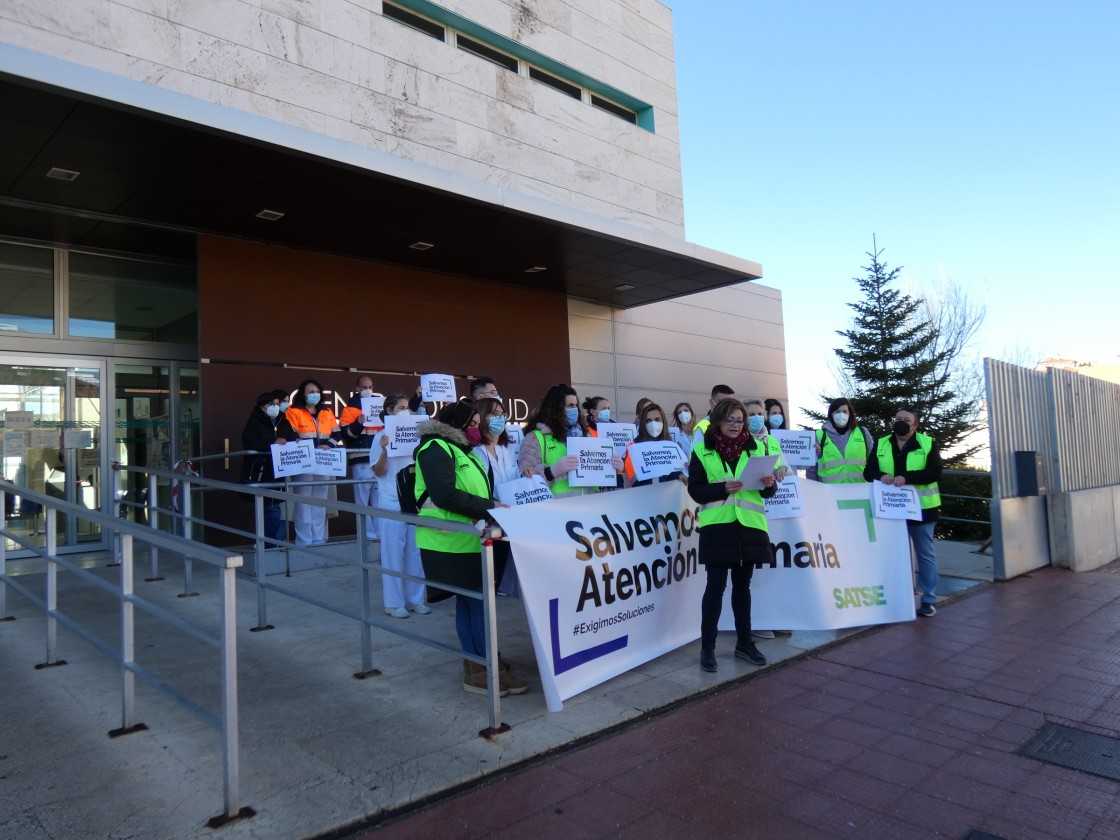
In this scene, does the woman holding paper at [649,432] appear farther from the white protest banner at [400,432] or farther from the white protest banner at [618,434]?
the white protest banner at [400,432]

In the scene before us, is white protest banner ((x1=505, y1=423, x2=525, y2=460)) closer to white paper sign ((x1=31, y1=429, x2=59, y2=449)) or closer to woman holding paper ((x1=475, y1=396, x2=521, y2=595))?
woman holding paper ((x1=475, y1=396, x2=521, y2=595))

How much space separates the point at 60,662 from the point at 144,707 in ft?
4.16

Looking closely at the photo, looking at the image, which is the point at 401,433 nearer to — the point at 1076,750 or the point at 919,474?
the point at 919,474

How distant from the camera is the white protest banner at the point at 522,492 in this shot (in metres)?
5.25

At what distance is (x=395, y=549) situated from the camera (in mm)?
6801

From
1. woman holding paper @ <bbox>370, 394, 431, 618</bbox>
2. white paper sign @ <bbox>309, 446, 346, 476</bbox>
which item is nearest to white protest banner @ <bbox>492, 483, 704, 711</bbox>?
woman holding paper @ <bbox>370, 394, 431, 618</bbox>

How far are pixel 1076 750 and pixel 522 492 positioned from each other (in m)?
3.50

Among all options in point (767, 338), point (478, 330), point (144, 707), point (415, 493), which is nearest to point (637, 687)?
point (415, 493)

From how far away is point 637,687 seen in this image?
197 inches

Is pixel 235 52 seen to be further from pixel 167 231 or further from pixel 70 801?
pixel 70 801

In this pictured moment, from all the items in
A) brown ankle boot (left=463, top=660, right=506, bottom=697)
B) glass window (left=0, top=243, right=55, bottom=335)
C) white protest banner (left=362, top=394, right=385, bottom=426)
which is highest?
glass window (left=0, top=243, right=55, bottom=335)

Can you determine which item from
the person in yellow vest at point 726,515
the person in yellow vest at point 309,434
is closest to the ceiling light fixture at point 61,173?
the person in yellow vest at point 309,434

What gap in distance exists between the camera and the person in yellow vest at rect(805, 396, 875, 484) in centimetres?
782

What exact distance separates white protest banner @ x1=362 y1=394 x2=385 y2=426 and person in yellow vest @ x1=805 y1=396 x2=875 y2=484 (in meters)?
5.00
